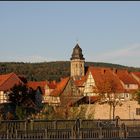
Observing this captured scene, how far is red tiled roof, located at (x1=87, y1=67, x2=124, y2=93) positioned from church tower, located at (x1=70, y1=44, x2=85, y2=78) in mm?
39662

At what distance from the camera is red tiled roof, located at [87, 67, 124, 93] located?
285 feet

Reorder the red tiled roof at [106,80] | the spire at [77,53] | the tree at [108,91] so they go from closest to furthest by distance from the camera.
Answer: the tree at [108,91] < the red tiled roof at [106,80] < the spire at [77,53]

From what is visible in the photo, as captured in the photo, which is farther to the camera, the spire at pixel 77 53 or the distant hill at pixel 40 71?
the distant hill at pixel 40 71

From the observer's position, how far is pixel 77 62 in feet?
471

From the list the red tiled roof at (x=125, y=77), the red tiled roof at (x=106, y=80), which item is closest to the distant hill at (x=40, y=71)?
the red tiled roof at (x=125, y=77)

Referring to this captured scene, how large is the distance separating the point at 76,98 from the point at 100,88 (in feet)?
18.7

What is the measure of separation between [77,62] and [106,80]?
54.0 m

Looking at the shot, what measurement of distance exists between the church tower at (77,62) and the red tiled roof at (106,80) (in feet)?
130

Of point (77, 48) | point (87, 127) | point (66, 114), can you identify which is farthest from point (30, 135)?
point (77, 48)

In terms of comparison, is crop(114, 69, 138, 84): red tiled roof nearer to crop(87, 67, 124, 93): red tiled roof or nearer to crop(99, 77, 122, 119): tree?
crop(87, 67, 124, 93): red tiled roof

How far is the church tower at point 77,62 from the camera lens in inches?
5610

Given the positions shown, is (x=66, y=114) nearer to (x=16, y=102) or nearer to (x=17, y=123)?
(x=16, y=102)

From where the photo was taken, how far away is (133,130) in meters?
33.6

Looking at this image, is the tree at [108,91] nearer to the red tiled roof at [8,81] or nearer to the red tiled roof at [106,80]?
the red tiled roof at [106,80]
